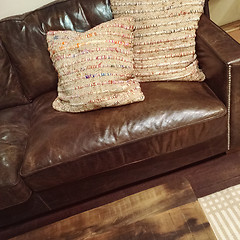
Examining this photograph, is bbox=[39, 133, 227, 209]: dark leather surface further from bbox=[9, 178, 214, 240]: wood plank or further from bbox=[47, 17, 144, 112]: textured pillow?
bbox=[9, 178, 214, 240]: wood plank

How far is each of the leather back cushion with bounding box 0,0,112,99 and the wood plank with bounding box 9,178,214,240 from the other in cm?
102

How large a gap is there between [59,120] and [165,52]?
67 cm

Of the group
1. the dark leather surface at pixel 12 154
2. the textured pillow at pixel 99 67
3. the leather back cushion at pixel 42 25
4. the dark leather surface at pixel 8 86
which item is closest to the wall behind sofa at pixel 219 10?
the leather back cushion at pixel 42 25

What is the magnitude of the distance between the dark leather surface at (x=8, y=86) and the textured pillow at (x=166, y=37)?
77cm

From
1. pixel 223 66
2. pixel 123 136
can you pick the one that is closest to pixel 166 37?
pixel 223 66

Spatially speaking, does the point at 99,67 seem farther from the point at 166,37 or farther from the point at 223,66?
the point at 223,66

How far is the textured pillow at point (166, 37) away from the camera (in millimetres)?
1380

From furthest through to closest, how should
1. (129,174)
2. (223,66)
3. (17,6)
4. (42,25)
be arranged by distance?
1. (17,6)
2. (42,25)
3. (129,174)
4. (223,66)

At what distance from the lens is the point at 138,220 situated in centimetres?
87

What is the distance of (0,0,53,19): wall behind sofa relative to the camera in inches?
70.0

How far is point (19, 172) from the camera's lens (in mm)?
1279

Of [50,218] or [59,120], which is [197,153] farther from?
[50,218]

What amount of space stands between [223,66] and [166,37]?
13.8 inches

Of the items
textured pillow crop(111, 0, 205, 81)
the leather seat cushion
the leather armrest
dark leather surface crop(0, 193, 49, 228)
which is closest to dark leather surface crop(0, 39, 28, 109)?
→ the leather seat cushion
